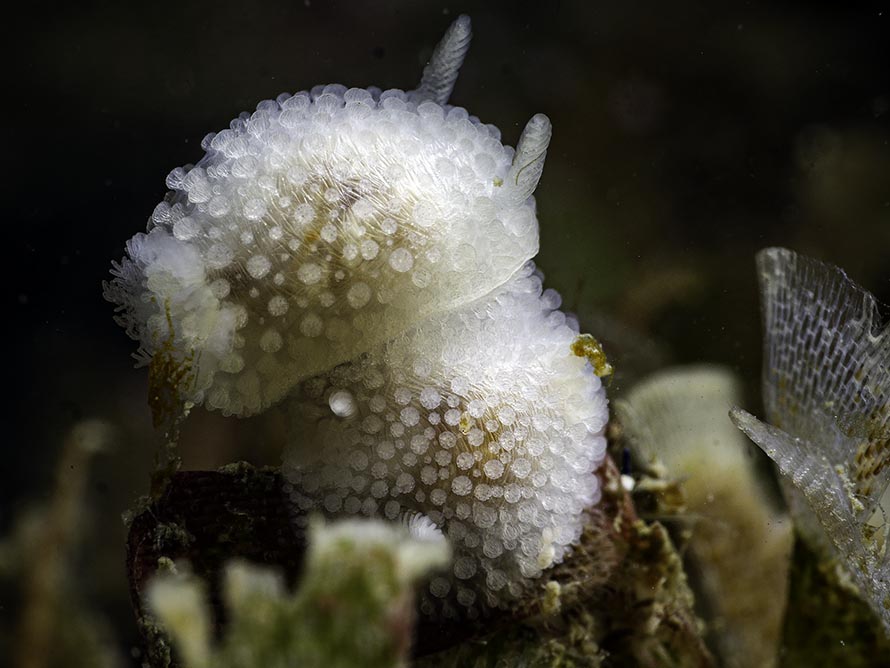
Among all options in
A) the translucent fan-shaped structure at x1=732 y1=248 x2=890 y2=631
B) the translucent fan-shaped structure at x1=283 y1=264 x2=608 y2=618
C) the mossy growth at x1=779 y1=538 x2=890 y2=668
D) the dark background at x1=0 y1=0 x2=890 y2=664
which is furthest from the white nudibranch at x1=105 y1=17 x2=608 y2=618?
the mossy growth at x1=779 y1=538 x2=890 y2=668

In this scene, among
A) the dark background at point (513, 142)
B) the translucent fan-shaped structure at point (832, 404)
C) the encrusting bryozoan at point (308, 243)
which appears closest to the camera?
the encrusting bryozoan at point (308, 243)

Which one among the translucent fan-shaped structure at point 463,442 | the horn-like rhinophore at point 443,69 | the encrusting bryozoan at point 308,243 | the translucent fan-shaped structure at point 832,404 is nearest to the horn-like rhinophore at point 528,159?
the encrusting bryozoan at point 308,243

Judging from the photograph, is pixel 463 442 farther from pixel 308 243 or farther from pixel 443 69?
pixel 443 69

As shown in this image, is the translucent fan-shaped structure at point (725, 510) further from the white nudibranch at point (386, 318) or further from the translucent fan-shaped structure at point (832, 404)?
the white nudibranch at point (386, 318)

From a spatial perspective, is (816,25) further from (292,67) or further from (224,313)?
(224,313)

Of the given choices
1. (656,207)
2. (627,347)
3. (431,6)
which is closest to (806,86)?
(656,207)

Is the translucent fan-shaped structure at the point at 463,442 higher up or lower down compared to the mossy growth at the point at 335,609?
lower down

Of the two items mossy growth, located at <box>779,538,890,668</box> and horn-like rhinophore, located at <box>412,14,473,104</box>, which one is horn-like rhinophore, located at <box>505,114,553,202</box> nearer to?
horn-like rhinophore, located at <box>412,14,473,104</box>
